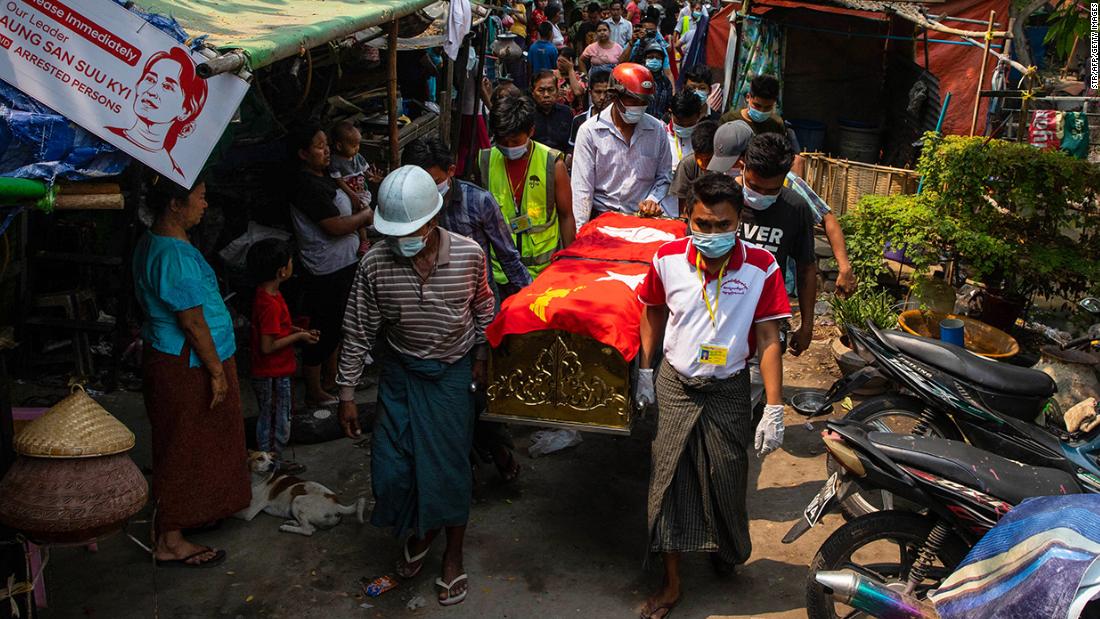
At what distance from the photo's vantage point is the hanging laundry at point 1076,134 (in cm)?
778

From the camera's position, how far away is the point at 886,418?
4.74m

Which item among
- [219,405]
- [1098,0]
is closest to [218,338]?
[219,405]

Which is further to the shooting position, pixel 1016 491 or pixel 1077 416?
pixel 1077 416

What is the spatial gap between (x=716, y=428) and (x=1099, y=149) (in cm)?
625

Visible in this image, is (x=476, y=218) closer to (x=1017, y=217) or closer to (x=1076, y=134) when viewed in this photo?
(x=1017, y=217)

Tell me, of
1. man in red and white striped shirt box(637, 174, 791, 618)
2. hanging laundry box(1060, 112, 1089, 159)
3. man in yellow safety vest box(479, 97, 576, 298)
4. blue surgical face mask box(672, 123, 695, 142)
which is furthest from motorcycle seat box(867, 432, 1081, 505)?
hanging laundry box(1060, 112, 1089, 159)

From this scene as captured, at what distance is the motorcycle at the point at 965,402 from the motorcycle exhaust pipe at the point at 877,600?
1030 mm

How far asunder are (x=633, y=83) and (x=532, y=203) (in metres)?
1.04

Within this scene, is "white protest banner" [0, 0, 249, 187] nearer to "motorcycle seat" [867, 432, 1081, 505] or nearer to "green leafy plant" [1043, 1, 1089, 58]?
"motorcycle seat" [867, 432, 1081, 505]

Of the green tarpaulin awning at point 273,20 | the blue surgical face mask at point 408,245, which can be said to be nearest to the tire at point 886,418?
the blue surgical face mask at point 408,245

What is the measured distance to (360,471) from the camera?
17.1 feet

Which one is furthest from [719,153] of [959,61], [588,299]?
[959,61]

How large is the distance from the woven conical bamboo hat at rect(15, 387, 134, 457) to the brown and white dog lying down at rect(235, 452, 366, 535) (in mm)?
1317

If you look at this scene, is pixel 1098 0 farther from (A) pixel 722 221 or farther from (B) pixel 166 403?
(B) pixel 166 403
